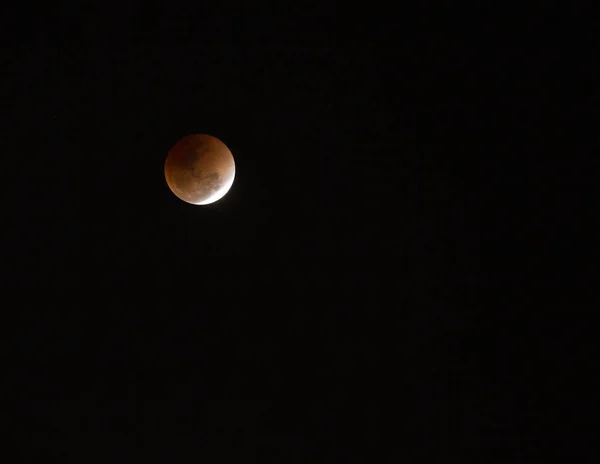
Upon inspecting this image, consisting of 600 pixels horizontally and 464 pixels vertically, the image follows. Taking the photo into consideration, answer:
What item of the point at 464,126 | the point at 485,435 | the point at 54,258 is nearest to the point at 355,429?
the point at 485,435

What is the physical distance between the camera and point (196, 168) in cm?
173

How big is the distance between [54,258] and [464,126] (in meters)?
1.98

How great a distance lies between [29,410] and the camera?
Result: 7.11 feet

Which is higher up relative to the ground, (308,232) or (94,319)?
(308,232)

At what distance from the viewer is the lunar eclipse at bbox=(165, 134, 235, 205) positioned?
5.67 ft

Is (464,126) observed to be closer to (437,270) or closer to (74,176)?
(437,270)

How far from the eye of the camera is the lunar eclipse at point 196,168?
1.73 meters

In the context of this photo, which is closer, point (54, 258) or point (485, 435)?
point (485, 435)

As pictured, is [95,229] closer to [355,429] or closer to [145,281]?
[145,281]

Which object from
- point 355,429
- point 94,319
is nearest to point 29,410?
point 94,319

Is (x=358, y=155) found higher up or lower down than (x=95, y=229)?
higher up

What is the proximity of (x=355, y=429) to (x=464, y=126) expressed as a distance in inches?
57.0

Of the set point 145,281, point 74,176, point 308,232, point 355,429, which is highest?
point 74,176

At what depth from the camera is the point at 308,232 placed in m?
2.15
